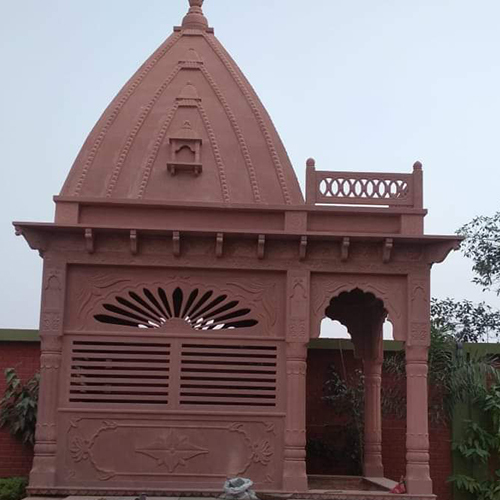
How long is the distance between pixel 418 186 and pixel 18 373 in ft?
21.0

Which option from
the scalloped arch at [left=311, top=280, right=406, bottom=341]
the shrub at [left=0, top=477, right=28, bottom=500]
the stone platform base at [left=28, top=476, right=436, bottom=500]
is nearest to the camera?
the stone platform base at [left=28, top=476, right=436, bottom=500]

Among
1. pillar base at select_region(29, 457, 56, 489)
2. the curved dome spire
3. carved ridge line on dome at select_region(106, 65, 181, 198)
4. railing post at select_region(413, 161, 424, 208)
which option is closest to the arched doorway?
railing post at select_region(413, 161, 424, 208)

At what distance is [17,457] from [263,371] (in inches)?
183

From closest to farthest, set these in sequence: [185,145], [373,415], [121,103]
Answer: [185,145] → [121,103] → [373,415]

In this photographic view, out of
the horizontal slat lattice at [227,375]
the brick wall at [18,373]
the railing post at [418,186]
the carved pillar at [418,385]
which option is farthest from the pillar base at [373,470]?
the brick wall at [18,373]

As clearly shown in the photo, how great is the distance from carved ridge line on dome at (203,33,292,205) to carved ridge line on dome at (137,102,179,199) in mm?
895

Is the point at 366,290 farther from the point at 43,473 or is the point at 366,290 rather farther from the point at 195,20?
the point at 195,20

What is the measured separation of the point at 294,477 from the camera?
9.27 metres

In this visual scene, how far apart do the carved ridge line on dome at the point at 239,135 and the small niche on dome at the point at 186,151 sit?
51cm

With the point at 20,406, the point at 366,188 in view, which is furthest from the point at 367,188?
the point at 20,406

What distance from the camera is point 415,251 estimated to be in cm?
974

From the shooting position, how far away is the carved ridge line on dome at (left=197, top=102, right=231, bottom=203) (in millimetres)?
10117

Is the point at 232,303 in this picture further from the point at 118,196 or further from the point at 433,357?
the point at 433,357

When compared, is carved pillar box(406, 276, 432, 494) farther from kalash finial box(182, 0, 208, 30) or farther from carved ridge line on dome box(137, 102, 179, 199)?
kalash finial box(182, 0, 208, 30)
